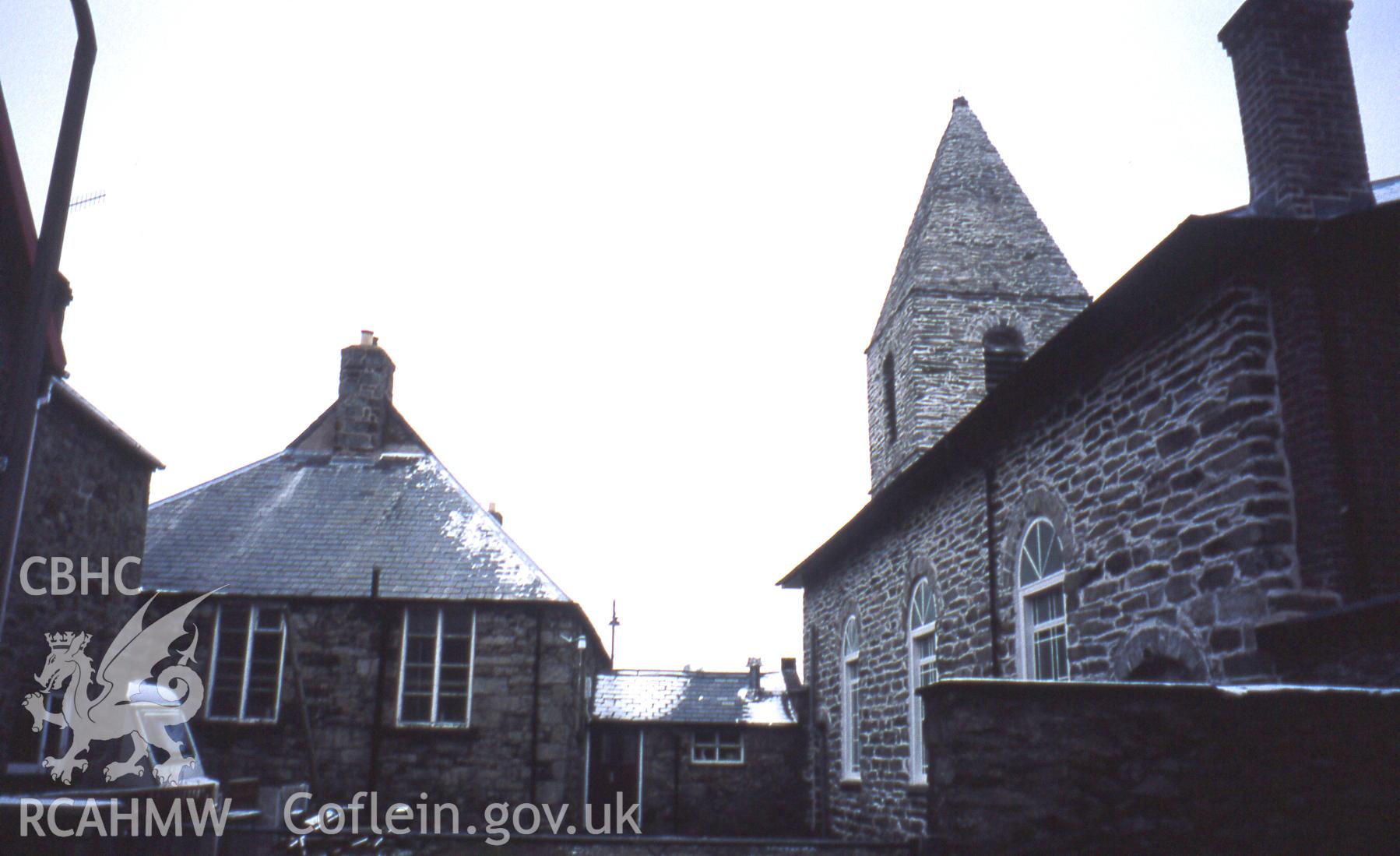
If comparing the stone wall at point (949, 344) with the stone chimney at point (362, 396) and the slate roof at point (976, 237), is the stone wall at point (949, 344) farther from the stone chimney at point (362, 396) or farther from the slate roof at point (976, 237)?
the stone chimney at point (362, 396)

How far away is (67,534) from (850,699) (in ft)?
44.0

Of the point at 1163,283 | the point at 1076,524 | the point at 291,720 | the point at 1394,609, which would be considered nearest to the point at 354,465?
the point at 291,720

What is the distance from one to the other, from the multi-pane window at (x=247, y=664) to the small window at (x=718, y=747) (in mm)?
11325

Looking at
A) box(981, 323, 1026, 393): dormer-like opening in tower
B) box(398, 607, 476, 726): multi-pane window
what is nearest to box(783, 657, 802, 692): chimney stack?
box(398, 607, 476, 726): multi-pane window

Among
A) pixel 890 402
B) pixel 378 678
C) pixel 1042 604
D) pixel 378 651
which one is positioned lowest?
pixel 378 678

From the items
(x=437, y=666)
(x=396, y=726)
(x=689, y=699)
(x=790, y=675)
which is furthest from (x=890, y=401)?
(x=790, y=675)

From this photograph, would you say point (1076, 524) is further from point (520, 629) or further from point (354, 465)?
point (354, 465)

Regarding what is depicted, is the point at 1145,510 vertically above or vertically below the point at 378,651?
above

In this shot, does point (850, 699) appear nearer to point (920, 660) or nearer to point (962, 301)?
point (920, 660)

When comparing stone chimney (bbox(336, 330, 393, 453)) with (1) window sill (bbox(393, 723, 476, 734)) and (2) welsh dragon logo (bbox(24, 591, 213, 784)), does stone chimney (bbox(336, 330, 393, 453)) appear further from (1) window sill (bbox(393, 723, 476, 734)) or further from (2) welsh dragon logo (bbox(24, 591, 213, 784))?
(2) welsh dragon logo (bbox(24, 591, 213, 784))

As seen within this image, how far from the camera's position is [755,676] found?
28922 millimetres

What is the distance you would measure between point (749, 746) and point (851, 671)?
292 inches

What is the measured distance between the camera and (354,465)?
22266 mm

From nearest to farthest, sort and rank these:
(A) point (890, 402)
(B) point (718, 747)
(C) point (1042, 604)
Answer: (C) point (1042, 604), (A) point (890, 402), (B) point (718, 747)
